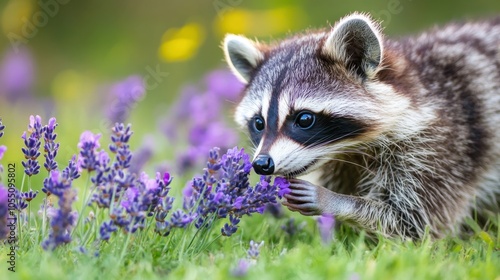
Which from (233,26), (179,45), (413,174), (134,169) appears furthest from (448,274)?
(233,26)

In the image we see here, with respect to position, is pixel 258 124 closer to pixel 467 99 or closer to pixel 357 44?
pixel 357 44

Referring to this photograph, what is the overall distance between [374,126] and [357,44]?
1.90 feet

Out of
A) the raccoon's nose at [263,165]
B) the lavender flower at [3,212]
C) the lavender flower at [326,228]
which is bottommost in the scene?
the lavender flower at [3,212]

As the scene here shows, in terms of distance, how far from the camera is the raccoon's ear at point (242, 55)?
18.7ft

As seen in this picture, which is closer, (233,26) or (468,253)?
(468,253)

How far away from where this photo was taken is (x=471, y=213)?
19.1ft

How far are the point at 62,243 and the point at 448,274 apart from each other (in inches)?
78.4

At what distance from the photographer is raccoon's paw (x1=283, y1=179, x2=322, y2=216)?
472cm

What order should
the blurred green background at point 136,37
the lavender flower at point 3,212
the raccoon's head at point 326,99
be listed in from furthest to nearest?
the blurred green background at point 136,37
the raccoon's head at point 326,99
the lavender flower at point 3,212

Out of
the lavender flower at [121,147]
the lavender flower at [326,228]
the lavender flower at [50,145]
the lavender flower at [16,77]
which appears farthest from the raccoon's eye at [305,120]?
the lavender flower at [16,77]

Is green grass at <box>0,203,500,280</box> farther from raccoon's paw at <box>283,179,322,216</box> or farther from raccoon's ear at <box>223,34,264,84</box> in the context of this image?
raccoon's ear at <box>223,34,264,84</box>

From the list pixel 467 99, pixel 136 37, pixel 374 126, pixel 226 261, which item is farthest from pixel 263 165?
pixel 136 37

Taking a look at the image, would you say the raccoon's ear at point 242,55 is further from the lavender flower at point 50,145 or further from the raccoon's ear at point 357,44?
the lavender flower at point 50,145

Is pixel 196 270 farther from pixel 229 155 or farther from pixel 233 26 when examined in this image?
pixel 233 26
